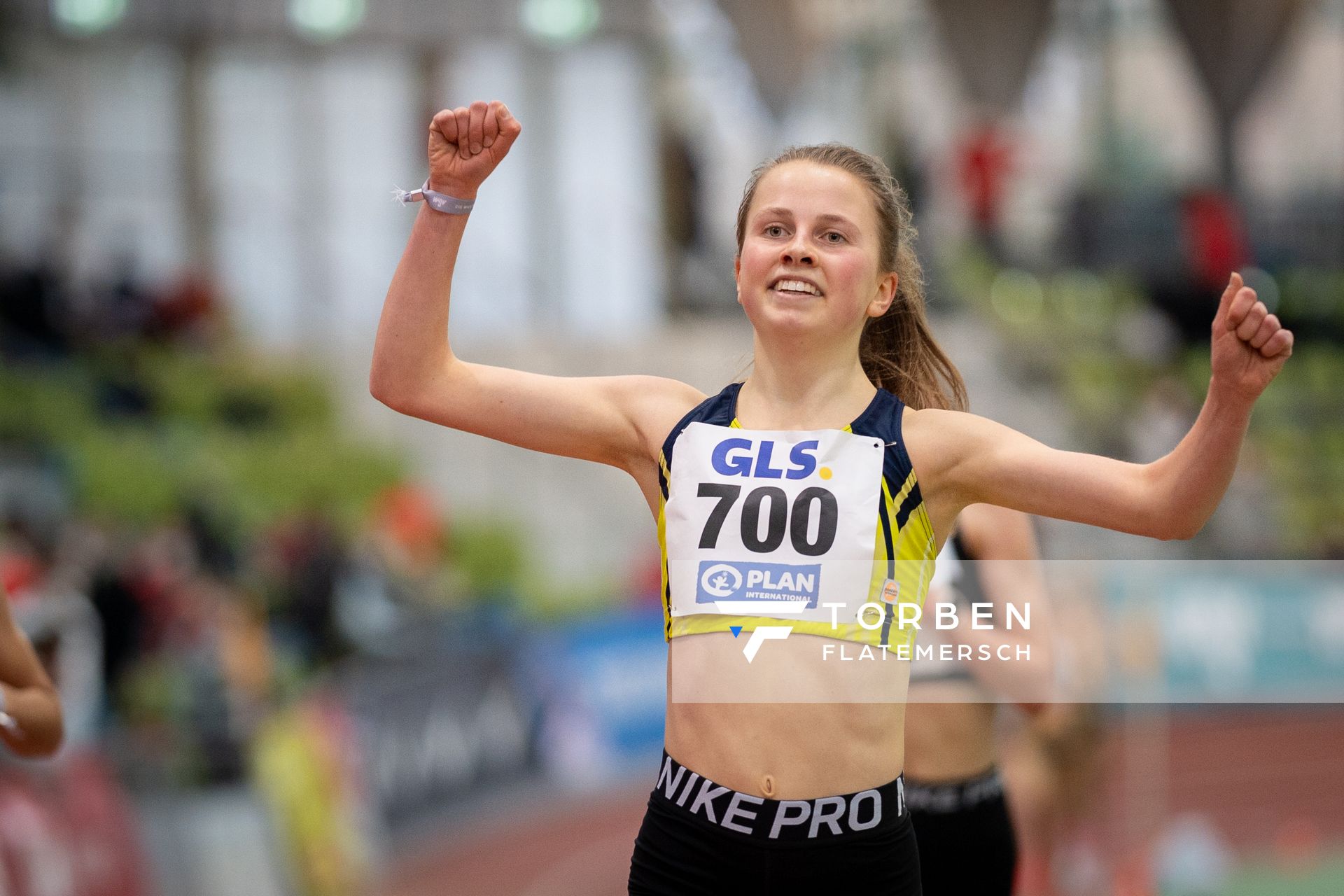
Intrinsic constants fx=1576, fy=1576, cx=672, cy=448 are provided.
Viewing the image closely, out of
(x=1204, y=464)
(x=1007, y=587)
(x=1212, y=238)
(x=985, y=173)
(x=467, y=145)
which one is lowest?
(x=1007, y=587)

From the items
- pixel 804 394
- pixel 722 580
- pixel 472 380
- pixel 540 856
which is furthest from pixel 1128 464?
pixel 540 856

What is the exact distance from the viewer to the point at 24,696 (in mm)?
3168

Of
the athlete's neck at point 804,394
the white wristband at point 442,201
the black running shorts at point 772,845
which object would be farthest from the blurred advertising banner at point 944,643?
the white wristband at point 442,201

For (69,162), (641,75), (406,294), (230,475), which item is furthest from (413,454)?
(406,294)

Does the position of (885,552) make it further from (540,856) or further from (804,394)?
(540,856)

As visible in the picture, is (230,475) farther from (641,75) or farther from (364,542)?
(641,75)

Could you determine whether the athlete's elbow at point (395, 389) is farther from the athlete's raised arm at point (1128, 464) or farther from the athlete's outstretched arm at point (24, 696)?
the athlete's outstretched arm at point (24, 696)

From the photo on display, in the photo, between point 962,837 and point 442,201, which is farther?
point 962,837

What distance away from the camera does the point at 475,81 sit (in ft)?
62.5

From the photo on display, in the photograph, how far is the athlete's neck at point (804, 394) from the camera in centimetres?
259

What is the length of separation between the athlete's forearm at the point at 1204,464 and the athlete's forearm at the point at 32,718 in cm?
220

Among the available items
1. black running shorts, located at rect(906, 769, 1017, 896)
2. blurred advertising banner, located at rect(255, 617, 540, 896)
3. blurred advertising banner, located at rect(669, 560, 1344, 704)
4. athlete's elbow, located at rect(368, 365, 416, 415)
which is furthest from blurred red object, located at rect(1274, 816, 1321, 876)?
athlete's elbow, located at rect(368, 365, 416, 415)

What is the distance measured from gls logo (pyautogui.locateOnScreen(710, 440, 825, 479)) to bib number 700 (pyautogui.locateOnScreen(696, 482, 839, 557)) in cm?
3

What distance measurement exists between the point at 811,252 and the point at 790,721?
0.74m
